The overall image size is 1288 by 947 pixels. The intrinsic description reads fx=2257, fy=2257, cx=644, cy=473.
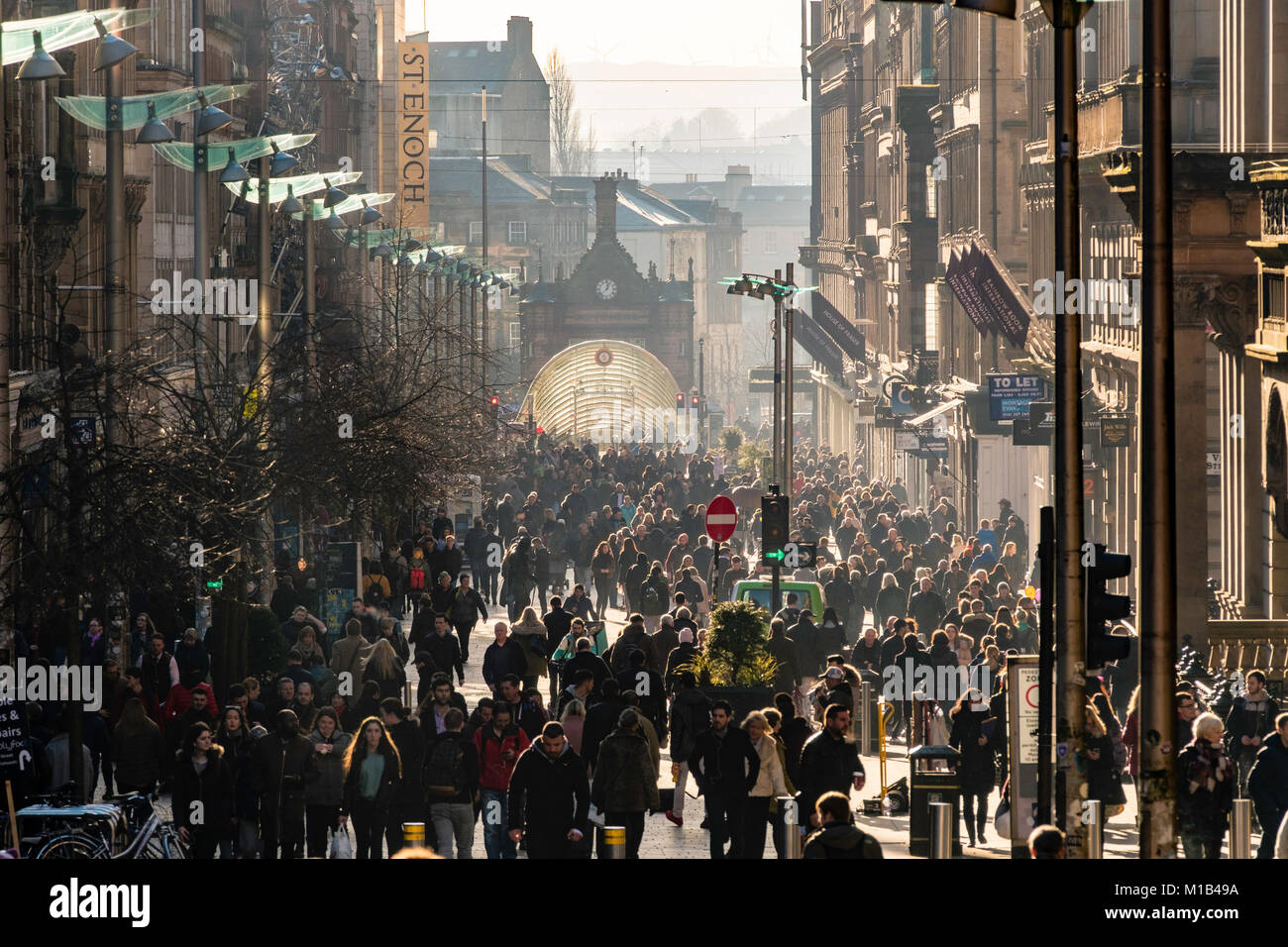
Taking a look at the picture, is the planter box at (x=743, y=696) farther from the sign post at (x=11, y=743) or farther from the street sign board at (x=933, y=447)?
the street sign board at (x=933, y=447)

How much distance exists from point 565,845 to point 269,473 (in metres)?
7.96

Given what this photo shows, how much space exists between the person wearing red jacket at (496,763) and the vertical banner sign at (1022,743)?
3.57m

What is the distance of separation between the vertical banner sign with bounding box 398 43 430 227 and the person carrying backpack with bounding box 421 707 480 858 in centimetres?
6413

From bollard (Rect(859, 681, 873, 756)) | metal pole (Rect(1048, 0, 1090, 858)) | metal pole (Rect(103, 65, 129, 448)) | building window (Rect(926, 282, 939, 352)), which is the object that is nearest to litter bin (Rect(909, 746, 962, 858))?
metal pole (Rect(1048, 0, 1090, 858))

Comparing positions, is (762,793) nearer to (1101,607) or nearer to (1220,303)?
(1101,607)

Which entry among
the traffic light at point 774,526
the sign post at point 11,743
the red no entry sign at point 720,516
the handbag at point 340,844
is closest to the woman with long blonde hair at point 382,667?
the handbag at point 340,844

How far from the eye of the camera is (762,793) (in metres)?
16.5

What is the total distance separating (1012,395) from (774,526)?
10792 millimetres

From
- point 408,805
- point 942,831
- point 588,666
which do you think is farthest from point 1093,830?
point 588,666

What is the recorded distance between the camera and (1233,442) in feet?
97.7

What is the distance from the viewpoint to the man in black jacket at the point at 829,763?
16047 millimetres

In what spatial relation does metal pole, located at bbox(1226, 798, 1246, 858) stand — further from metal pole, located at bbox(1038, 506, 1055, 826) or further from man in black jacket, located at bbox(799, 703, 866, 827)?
man in black jacket, located at bbox(799, 703, 866, 827)

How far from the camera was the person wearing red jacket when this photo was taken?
54.1 ft
